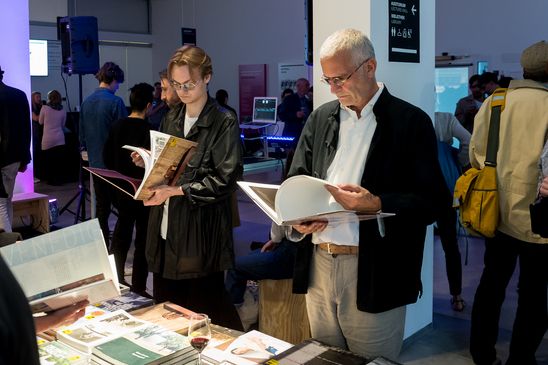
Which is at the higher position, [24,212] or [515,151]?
[515,151]

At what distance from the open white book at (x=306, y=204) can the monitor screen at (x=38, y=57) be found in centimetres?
1369

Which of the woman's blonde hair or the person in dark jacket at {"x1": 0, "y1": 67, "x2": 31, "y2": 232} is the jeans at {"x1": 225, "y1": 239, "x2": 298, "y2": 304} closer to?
the woman's blonde hair

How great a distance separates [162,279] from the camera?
2807 millimetres

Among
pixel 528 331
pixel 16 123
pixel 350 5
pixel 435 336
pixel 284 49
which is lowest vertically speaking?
pixel 435 336

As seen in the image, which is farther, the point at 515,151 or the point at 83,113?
the point at 83,113

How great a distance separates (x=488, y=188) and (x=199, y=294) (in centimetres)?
143

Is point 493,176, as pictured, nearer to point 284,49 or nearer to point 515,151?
point 515,151

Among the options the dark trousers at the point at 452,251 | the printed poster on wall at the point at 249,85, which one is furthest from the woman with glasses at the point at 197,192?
the printed poster on wall at the point at 249,85

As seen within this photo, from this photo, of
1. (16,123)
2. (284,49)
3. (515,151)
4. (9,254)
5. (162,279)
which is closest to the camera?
(9,254)

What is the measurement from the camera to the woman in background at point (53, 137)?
1041cm

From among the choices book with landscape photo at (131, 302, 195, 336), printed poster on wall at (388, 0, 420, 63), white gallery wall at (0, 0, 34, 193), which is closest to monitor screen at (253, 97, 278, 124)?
white gallery wall at (0, 0, 34, 193)

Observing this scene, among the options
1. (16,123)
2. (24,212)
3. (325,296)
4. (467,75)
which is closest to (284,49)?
(467,75)

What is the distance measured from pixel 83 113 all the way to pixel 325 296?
3.91 metres

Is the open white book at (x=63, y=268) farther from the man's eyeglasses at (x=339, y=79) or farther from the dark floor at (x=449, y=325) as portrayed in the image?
the dark floor at (x=449, y=325)
